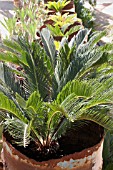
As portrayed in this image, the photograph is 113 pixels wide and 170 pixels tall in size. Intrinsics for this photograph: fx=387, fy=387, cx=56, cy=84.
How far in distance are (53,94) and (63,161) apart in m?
0.56

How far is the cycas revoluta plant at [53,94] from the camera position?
2516mm

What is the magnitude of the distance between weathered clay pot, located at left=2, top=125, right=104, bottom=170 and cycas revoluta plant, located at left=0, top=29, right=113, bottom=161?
102 millimetres

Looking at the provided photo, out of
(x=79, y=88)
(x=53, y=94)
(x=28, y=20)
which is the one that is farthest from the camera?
(x=28, y=20)

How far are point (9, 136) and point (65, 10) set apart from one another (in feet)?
12.7

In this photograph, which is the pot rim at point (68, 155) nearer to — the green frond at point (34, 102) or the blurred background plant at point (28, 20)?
the green frond at point (34, 102)

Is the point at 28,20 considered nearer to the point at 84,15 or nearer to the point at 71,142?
the point at 84,15

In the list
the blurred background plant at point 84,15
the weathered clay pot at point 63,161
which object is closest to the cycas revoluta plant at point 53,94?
the weathered clay pot at point 63,161

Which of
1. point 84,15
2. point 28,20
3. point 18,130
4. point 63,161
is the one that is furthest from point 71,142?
point 84,15

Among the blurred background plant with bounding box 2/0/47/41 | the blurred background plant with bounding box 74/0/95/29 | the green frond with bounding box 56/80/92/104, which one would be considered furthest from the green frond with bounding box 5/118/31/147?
the blurred background plant with bounding box 74/0/95/29

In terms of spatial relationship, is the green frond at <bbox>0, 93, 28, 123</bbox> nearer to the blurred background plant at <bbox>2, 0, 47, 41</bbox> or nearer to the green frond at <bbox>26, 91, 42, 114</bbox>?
the green frond at <bbox>26, 91, 42, 114</bbox>

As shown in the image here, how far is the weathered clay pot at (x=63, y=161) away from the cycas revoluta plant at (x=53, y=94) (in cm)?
10

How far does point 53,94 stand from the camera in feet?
9.77

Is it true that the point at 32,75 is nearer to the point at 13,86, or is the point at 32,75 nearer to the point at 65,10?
the point at 13,86

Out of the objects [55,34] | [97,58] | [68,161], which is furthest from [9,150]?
[55,34]
